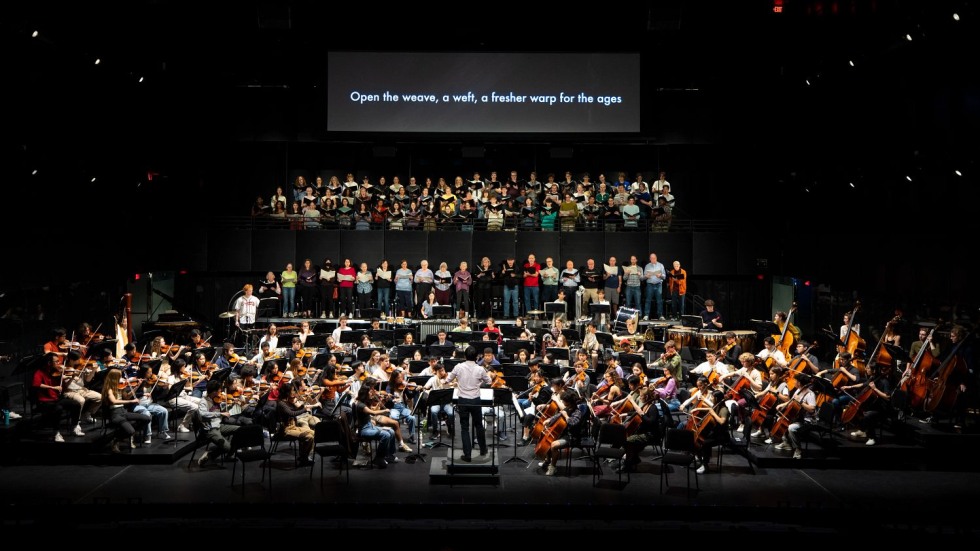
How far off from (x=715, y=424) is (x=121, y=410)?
908 cm

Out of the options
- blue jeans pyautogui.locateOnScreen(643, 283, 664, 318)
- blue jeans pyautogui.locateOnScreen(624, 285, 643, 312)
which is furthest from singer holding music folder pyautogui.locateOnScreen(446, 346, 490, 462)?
blue jeans pyautogui.locateOnScreen(643, 283, 664, 318)

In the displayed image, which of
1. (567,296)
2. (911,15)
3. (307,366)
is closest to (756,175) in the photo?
(567,296)

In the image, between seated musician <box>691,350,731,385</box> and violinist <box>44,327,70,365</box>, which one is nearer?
seated musician <box>691,350,731,385</box>

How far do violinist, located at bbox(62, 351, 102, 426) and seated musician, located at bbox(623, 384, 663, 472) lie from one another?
8.52 meters

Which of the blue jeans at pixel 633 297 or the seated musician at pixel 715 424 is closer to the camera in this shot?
the seated musician at pixel 715 424

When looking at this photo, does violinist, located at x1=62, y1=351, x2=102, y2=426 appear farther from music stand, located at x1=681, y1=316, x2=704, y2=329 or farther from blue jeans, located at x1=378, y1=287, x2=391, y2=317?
music stand, located at x1=681, y1=316, x2=704, y2=329

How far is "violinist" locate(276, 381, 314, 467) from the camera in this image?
12.8 metres

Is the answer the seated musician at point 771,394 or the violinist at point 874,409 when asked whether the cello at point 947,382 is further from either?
the seated musician at point 771,394

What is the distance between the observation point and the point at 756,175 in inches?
1077

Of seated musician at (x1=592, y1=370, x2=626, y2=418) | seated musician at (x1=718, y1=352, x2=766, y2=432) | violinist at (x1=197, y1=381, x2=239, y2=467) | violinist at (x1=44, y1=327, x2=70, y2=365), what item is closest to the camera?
seated musician at (x1=592, y1=370, x2=626, y2=418)

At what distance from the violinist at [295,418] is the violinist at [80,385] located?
347 cm

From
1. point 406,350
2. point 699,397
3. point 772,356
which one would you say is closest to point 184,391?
point 406,350

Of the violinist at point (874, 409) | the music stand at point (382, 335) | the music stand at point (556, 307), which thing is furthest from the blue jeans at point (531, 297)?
the violinist at point (874, 409)

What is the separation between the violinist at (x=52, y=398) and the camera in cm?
1355
